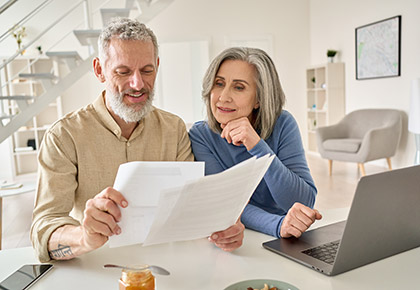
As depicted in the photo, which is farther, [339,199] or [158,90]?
[158,90]

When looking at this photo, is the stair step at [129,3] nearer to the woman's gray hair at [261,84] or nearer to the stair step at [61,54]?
the stair step at [61,54]

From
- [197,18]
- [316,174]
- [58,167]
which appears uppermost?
[197,18]

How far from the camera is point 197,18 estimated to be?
25.4 feet

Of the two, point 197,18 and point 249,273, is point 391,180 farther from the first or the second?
point 197,18

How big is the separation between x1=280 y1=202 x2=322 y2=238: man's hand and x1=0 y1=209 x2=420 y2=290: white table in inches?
3.5

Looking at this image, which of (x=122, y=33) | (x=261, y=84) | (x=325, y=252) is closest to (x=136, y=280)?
(x=325, y=252)

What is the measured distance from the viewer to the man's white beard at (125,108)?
1.48 m

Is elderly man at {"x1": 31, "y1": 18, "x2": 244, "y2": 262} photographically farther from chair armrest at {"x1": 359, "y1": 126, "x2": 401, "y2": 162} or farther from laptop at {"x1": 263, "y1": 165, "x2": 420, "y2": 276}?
chair armrest at {"x1": 359, "y1": 126, "x2": 401, "y2": 162}

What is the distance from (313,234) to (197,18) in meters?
7.05

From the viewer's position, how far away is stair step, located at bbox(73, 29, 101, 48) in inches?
173

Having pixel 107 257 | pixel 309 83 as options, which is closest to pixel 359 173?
pixel 309 83

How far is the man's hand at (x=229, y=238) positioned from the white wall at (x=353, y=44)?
5131mm

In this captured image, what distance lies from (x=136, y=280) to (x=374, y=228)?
0.56m

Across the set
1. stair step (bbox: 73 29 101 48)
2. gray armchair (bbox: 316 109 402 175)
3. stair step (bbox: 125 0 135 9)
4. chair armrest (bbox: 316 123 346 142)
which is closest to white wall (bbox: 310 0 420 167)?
gray armchair (bbox: 316 109 402 175)
